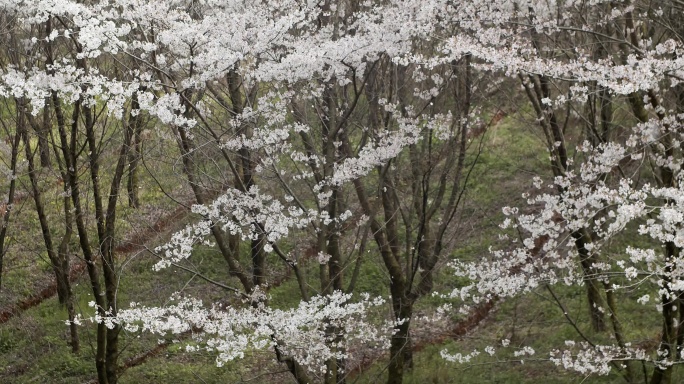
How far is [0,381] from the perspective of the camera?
1151 cm

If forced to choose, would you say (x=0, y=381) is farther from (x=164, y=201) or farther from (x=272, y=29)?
(x=272, y=29)

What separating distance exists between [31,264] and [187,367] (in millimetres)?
5442

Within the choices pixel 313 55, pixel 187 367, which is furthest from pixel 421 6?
pixel 187 367

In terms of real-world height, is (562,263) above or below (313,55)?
below

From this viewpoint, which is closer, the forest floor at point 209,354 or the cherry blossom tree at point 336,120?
the cherry blossom tree at point 336,120

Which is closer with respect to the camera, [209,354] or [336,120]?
[336,120]

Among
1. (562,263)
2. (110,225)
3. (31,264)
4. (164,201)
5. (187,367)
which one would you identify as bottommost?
(562,263)

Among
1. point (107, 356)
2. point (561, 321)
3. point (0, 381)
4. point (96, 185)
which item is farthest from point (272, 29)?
point (0, 381)

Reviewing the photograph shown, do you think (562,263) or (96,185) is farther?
(96,185)

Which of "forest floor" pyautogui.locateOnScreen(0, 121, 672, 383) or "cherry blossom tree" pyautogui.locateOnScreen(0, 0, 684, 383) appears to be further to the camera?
"forest floor" pyautogui.locateOnScreen(0, 121, 672, 383)

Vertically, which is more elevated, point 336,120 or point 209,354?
point 336,120

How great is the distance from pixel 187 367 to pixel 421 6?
23.0 ft

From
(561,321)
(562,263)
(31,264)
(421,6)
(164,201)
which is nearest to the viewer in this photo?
(562,263)

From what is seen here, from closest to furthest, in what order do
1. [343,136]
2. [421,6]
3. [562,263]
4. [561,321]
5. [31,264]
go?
[562,263]
[421,6]
[343,136]
[561,321]
[31,264]
